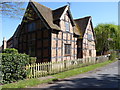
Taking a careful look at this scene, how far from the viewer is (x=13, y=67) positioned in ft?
24.3

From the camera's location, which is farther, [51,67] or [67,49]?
[67,49]

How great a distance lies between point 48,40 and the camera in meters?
13.1

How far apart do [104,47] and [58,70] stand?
925 inches

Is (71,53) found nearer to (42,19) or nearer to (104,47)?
(42,19)

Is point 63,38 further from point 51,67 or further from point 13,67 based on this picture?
point 13,67

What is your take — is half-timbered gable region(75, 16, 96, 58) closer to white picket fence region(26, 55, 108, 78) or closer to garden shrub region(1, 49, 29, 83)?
white picket fence region(26, 55, 108, 78)

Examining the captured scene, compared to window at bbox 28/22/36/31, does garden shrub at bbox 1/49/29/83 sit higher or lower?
lower

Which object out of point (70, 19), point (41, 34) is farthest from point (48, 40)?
point (70, 19)

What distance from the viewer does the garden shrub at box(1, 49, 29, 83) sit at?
702 centimetres

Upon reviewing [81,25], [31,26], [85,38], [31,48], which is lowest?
[31,48]

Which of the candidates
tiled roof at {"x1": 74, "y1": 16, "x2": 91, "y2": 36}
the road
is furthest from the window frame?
the road

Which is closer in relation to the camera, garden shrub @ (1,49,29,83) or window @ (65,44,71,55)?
garden shrub @ (1,49,29,83)

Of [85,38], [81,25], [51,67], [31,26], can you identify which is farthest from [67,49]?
[81,25]

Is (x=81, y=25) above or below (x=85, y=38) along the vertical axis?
above
